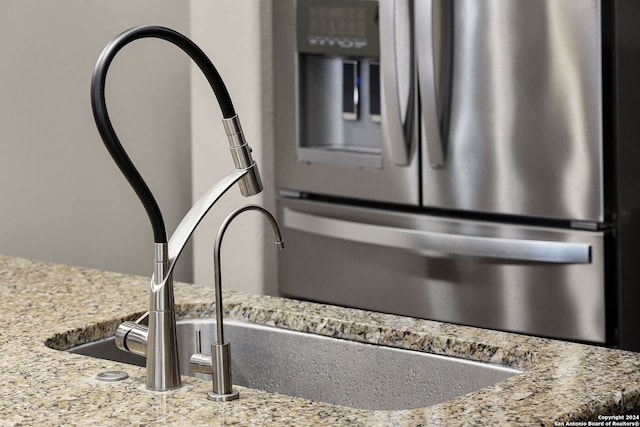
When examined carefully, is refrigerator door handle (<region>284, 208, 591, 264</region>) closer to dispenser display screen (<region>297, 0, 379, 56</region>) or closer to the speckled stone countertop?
dispenser display screen (<region>297, 0, 379, 56</region>)

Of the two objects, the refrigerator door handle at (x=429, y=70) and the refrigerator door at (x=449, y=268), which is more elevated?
the refrigerator door handle at (x=429, y=70)

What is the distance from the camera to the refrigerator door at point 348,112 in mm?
2766

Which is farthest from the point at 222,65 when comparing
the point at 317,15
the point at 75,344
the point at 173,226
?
the point at 75,344

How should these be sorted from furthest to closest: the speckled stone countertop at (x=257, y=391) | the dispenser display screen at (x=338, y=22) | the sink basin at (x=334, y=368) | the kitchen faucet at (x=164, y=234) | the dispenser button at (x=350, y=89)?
the dispenser button at (x=350, y=89) → the dispenser display screen at (x=338, y=22) → the sink basin at (x=334, y=368) → the kitchen faucet at (x=164, y=234) → the speckled stone countertop at (x=257, y=391)

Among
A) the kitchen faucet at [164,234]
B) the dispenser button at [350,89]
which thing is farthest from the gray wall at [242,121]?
the kitchen faucet at [164,234]

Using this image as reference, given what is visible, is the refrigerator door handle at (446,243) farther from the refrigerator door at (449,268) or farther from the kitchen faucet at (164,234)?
the kitchen faucet at (164,234)

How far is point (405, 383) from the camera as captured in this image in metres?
1.52

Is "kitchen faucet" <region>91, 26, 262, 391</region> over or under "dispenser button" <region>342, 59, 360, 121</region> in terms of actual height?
under

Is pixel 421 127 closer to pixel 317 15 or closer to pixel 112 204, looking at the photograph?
pixel 317 15

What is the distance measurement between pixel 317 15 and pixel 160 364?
1.87 metres

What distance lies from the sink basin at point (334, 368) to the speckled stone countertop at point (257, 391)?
0.02 metres

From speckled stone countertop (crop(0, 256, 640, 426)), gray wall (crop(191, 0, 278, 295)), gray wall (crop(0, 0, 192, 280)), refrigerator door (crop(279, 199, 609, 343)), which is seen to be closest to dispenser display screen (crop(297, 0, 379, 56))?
gray wall (crop(191, 0, 278, 295))

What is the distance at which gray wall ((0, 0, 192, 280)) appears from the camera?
3133mm

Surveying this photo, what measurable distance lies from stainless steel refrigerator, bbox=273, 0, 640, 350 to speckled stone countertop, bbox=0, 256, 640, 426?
3.37ft
